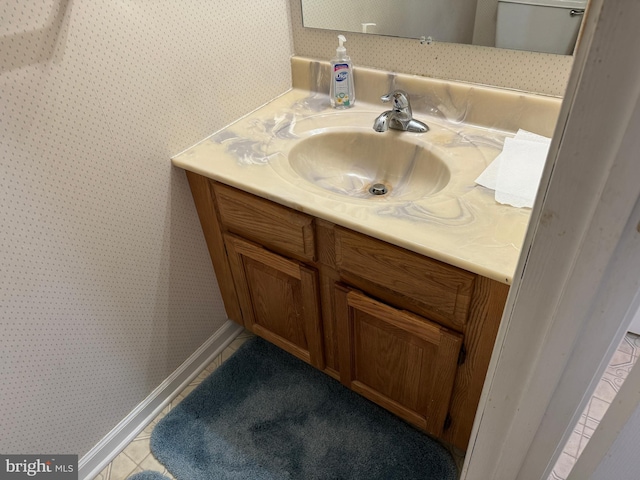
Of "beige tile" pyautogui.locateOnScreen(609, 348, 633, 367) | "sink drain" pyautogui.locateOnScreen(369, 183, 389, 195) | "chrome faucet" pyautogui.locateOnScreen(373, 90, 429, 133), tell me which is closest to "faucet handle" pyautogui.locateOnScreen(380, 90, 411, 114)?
"chrome faucet" pyautogui.locateOnScreen(373, 90, 429, 133)

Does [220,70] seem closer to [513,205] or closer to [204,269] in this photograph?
[204,269]

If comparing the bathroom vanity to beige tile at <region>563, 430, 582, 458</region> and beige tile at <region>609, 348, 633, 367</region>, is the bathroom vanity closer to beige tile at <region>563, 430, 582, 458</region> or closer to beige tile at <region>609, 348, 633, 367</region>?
beige tile at <region>563, 430, 582, 458</region>

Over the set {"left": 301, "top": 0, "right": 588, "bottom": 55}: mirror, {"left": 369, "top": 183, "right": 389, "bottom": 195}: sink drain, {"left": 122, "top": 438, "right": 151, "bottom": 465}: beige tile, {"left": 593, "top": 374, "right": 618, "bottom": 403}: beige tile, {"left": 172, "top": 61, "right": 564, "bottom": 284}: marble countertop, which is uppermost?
{"left": 301, "top": 0, "right": 588, "bottom": 55}: mirror

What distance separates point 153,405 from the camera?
1392 millimetres

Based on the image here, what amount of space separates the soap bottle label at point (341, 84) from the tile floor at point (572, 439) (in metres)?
1.04

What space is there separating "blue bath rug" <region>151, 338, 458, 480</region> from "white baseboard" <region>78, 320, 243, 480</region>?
0.16ft

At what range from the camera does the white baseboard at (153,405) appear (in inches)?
49.6

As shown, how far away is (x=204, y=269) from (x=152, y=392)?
419 mm

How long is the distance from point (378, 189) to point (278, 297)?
41cm

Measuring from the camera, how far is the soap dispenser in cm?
123

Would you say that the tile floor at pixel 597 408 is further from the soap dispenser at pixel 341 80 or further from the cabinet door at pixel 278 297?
the soap dispenser at pixel 341 80

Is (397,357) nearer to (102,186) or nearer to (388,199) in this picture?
(388,199)

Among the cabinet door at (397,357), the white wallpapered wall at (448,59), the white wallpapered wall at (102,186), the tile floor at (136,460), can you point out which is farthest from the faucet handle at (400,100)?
the tile floor at (136,460)

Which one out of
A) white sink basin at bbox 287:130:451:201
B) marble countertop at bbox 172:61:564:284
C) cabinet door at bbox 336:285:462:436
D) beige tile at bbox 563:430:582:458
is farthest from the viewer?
beige tile at bbox 563:430:582:458
